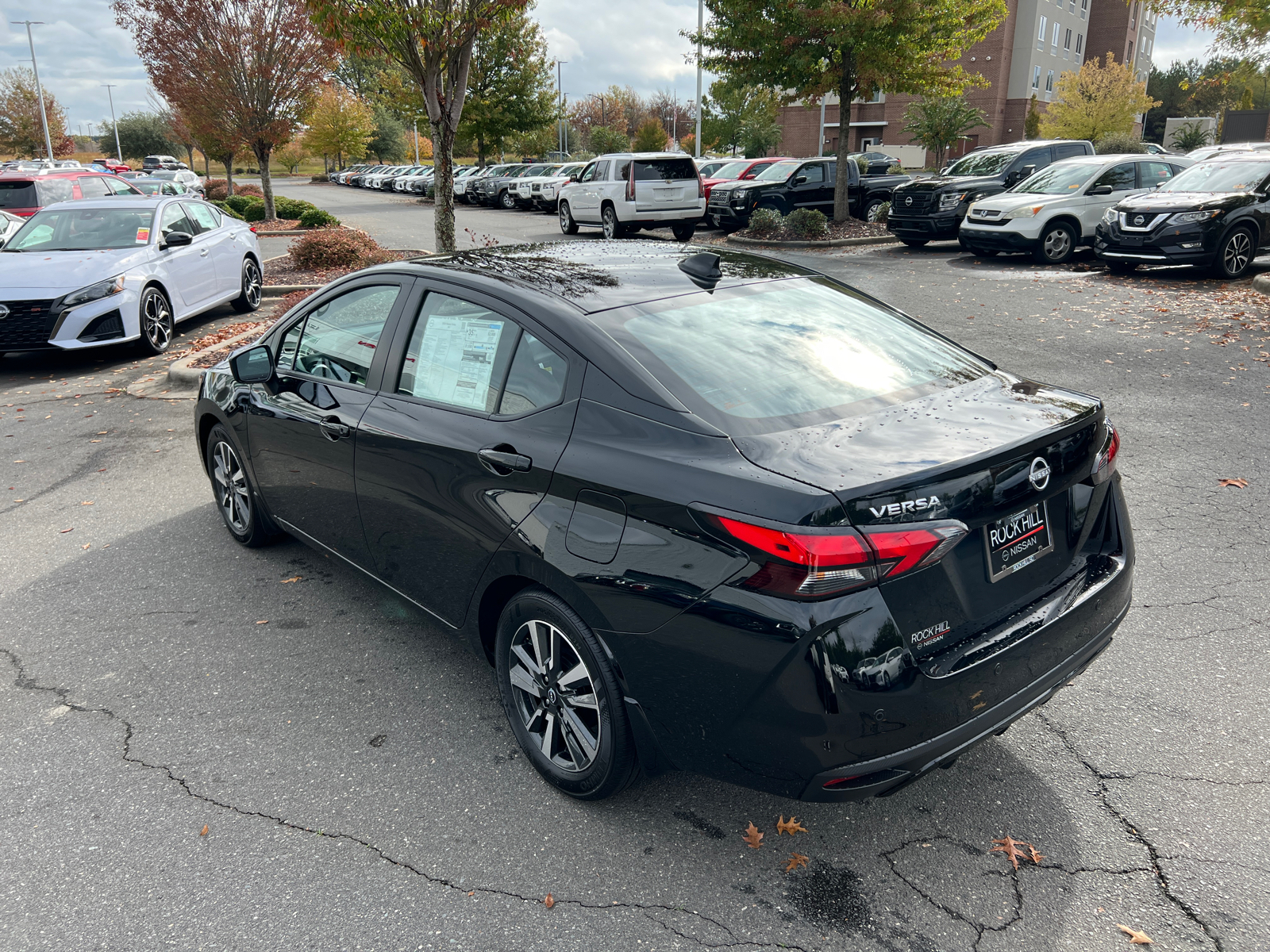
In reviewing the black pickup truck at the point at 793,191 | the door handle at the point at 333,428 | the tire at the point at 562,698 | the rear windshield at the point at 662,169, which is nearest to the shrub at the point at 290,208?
the rear windshield at the point at 662,169

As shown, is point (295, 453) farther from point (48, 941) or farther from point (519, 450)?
point (48, 941)

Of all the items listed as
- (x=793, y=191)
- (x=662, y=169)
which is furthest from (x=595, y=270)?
(x=793, y=191)

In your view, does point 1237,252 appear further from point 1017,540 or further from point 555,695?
point 555,695

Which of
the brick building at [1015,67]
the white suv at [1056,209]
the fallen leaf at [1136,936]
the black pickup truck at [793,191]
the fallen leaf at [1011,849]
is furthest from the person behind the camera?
the brick building at [1015,67]

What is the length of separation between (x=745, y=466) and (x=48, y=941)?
7.39 ft

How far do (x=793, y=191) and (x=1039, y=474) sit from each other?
20326mm

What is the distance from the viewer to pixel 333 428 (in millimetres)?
3746

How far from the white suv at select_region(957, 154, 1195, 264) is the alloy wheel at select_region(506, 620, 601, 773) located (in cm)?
1492

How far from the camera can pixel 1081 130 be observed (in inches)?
1757

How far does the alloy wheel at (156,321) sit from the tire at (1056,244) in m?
13.3

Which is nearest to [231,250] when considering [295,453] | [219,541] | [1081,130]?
[219,541]

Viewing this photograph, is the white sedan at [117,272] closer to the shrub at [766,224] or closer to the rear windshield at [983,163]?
the shrub at [766,224]

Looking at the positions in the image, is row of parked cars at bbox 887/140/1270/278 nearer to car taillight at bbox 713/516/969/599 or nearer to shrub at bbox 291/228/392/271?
shrub at bbox 291/228/392/271

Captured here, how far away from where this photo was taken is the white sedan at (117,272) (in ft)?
30.3
